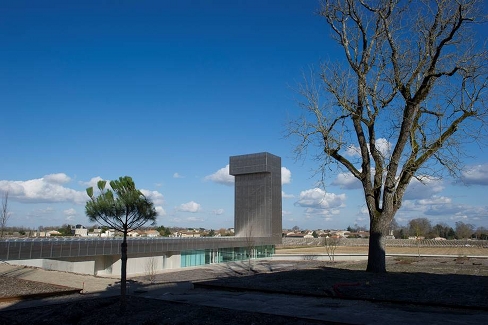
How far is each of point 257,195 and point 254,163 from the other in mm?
4447

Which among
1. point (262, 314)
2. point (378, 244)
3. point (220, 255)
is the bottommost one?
point (220, 255)

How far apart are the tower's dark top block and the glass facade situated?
10.5 meters

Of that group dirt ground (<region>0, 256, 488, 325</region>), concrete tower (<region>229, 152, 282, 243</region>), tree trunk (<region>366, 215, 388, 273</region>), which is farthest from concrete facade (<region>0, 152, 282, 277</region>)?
tree trunk (<region>366, 215, 388, 273</region>)

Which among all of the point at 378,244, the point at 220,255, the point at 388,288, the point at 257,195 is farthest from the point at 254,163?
the point at 388,288

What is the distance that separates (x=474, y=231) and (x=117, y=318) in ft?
440

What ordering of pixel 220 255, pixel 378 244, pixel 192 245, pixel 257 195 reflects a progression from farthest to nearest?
pixel 257 195 < pixel 220 255 < pixel 192 245 < pixel 378 244

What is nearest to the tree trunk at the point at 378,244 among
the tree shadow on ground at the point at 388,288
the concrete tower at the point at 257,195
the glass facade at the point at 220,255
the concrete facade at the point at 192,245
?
the tree shadow on ground at the point at 388,288

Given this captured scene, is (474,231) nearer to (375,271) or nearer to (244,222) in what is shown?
(244,222)

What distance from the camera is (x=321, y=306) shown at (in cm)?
947

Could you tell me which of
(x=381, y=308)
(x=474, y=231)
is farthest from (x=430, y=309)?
(x=474, y=231)

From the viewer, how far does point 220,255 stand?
46.6 meters

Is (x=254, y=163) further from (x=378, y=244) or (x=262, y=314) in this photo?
(x=262, y=314)

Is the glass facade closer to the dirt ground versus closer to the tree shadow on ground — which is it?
the tree shadow on ground

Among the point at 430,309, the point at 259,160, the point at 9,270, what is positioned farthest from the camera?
the point at 259,160
